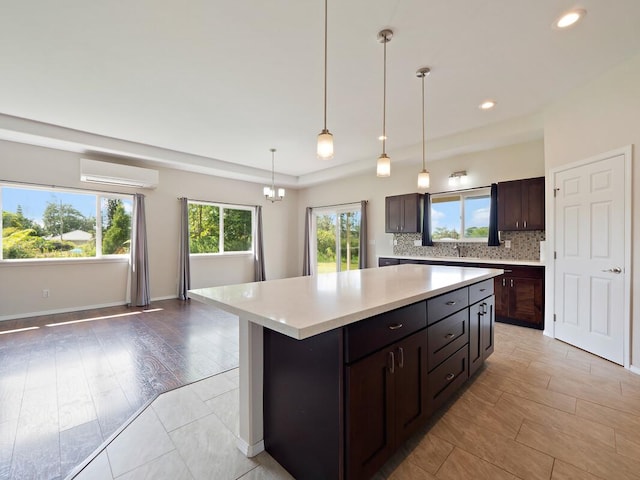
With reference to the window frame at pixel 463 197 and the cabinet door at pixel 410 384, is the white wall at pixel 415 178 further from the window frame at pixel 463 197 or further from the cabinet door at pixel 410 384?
the cabinet door at pixel 410 384

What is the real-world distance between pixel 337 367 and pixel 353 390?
12 cm

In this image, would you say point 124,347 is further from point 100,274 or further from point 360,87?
point 360,87

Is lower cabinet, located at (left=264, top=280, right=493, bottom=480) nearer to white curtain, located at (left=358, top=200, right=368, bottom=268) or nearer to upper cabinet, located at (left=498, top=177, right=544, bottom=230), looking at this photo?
upper cabinet, located at (left=498, top=177, right=544, bottom=230)

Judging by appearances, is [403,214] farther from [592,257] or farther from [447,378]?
[447,378]

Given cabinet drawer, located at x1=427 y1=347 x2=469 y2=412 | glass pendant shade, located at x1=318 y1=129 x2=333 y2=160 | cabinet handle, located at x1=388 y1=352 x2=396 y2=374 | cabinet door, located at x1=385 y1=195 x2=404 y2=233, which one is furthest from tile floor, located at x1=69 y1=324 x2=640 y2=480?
cabinet door, located at x1=385 y1=195 x2=404 y2=233

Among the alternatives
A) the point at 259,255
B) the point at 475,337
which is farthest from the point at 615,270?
the point at 259,255

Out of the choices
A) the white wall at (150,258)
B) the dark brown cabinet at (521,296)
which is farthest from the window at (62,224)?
the dark brown cabinet at (521,296)

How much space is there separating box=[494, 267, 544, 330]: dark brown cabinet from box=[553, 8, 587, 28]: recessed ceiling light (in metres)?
2.73

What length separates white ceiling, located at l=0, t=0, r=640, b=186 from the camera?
206cm

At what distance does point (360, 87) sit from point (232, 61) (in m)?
1.30

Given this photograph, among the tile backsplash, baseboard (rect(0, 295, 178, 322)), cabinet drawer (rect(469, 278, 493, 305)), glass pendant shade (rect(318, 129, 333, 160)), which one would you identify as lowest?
baseboard (rect(0, 295, 178, 322))

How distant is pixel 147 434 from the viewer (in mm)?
1808

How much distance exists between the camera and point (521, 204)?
4.04m

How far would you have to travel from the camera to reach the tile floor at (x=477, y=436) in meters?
1.51
